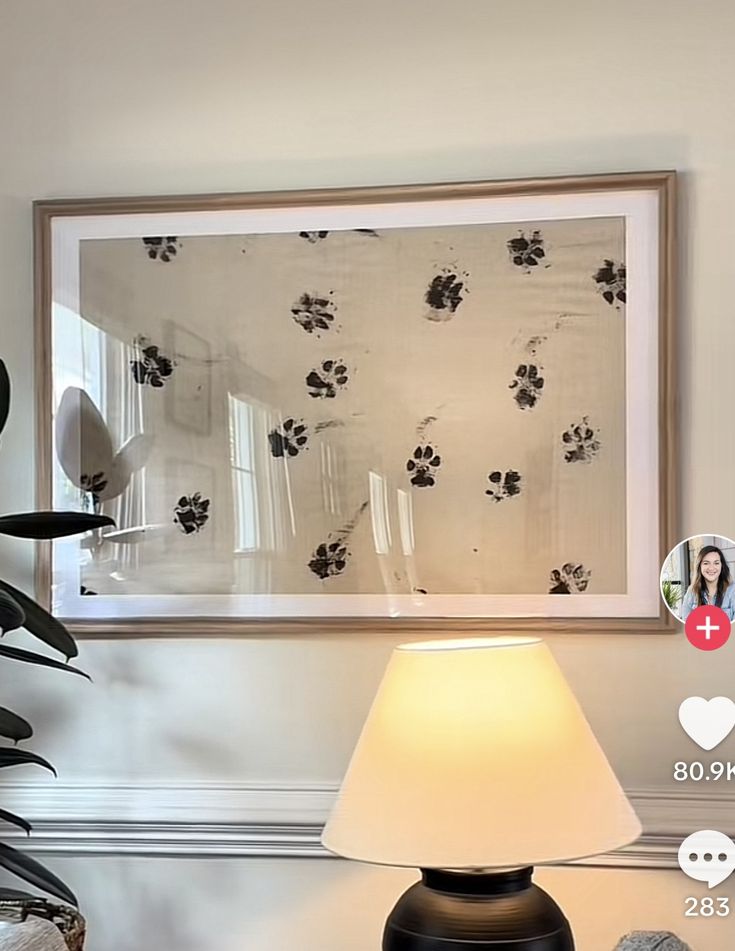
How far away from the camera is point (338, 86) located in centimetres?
209

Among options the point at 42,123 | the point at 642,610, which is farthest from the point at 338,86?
the point at 642,610

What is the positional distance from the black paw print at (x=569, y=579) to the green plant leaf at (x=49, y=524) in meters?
0.74

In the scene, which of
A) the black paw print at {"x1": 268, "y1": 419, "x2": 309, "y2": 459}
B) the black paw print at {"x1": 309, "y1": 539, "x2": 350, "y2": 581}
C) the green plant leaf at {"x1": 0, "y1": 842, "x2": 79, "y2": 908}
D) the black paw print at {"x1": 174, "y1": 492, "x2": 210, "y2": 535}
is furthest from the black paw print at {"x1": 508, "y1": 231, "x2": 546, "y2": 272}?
the green plant leaf at {"x1": 0, "y1": 842, "x2": 79, "y2": 908}

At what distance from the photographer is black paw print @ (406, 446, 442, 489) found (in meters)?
2.04

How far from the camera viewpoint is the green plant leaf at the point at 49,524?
1860 mm

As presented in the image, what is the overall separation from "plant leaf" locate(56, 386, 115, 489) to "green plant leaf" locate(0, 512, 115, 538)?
251 millimetres

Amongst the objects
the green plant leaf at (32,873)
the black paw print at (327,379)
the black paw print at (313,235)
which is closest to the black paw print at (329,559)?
the black paw print at (327,379)

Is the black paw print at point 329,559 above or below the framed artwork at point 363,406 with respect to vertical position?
below

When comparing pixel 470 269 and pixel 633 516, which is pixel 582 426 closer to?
pixel 633 516

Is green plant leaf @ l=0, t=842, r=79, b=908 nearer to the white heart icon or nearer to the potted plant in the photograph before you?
the potted plant

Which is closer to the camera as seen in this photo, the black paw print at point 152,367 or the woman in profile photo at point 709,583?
the woman in profile photo at point 709,583

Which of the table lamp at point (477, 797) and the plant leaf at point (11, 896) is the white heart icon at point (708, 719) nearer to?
the table lamp at point (477, 797)

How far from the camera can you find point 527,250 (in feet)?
6.63

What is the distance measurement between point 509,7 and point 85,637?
133cm
